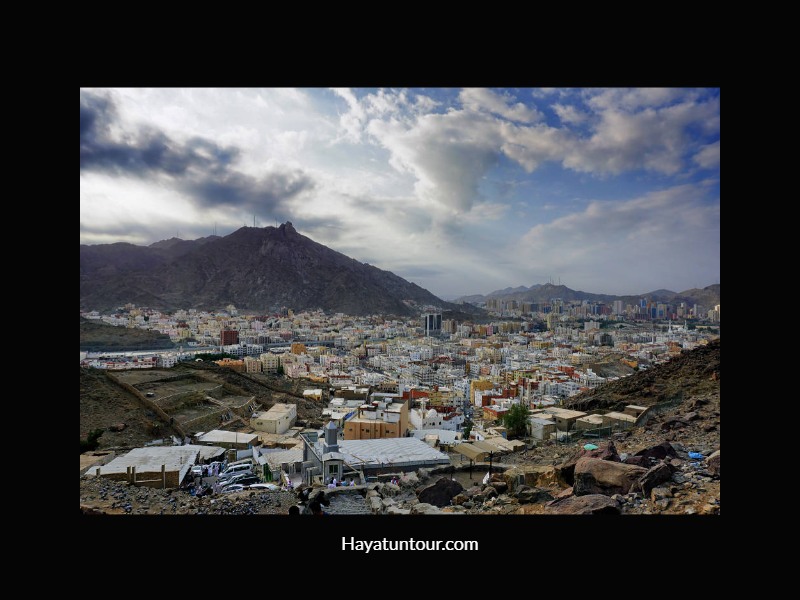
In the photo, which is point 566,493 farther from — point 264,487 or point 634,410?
point 634,410

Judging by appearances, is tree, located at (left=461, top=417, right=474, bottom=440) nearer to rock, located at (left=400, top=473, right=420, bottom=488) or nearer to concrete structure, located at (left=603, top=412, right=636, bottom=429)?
concrete structure, located at (left=603, top=412, right=636, bottom=429)

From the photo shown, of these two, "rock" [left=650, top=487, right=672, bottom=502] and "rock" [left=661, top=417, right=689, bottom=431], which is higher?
"rock" [left=650, top=487, right=672, bottom=502]

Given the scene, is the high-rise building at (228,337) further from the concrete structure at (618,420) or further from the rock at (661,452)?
the rock at (661,452)

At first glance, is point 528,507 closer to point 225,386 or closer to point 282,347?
point 225,386

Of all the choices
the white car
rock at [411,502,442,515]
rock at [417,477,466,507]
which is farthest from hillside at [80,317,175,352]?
rock at [411,502,442,515]
